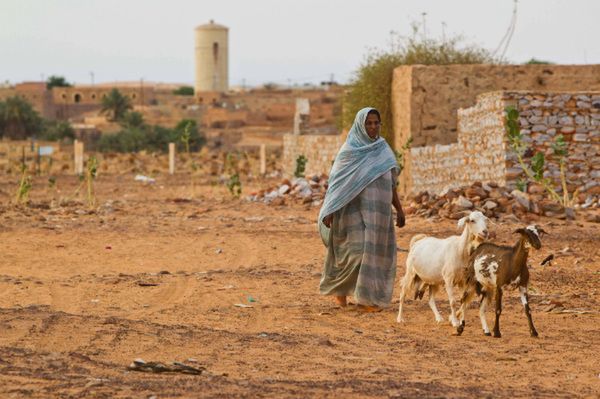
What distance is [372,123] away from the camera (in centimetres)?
1062

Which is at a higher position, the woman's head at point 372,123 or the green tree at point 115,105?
the woman's head at point 372,123

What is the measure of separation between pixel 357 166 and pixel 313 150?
22.0 metres

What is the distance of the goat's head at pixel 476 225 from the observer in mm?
9430

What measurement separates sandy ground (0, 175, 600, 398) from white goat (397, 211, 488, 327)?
307mm

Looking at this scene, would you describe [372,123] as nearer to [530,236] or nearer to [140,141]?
[530,236]

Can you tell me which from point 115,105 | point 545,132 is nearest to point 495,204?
point 545,132

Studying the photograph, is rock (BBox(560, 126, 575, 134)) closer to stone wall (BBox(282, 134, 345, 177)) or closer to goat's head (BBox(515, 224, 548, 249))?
stone wall (BBox(282, 134, 345, 177))

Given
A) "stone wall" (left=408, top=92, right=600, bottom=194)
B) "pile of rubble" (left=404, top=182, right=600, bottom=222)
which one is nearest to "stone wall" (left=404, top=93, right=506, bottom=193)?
"stone wall" (left=408, top=92, right=600, bottom=194)

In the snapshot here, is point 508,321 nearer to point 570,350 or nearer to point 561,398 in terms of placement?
point 570,350

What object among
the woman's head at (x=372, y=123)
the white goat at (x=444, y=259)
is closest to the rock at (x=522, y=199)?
the woman's head at (x=372, y=123)

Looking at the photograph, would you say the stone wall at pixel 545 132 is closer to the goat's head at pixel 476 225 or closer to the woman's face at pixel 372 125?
the woman's face at pixel 372 125

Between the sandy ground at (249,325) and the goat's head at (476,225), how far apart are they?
76 centimetres

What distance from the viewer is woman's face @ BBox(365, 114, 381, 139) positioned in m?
10.6

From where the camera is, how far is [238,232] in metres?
18.4
